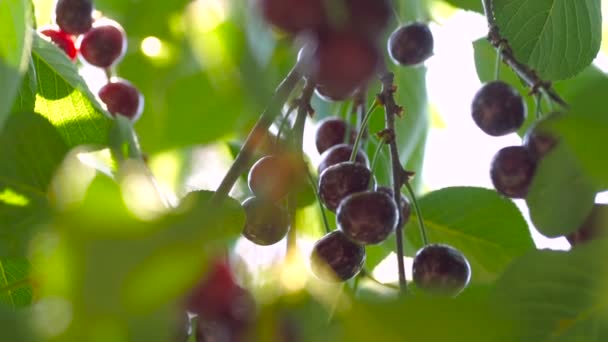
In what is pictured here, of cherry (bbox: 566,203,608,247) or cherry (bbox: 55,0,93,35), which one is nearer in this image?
cherry (bbox: 566,203,608,247)

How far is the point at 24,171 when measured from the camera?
496mm

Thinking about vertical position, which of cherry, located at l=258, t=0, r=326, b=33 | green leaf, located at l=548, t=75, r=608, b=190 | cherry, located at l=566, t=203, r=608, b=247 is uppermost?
cherry, located at l=258, t=0, r=326, b=33

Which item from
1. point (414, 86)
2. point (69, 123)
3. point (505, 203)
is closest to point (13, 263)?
point (69, 123)

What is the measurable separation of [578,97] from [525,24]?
→ 2.25ft

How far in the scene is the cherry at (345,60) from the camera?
0.21 meters

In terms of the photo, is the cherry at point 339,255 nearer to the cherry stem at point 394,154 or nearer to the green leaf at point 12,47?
the cherry stem at point 394,154

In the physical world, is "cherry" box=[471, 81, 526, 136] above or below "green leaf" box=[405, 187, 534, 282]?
above

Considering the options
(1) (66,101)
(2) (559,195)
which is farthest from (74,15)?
(2) (559,195)

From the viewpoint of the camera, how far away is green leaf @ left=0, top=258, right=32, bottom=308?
0.73 meters

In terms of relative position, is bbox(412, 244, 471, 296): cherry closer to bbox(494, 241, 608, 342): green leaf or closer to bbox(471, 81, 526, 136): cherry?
bbox(471, 81, 526, 136): cherry

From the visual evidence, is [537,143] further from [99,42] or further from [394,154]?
[99,42]

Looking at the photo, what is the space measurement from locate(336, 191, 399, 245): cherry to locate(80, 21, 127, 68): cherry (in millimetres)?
319

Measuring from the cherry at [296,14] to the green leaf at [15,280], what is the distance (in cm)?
55

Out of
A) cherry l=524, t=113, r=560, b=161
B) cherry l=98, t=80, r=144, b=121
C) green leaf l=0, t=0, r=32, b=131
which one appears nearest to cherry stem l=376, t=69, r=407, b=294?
cherry l=524, t=113, r=560, b=161
